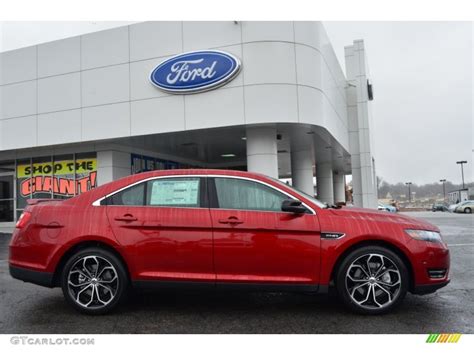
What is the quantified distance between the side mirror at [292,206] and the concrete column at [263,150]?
8395mm

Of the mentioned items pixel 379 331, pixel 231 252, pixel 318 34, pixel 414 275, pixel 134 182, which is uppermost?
pixel 318 34

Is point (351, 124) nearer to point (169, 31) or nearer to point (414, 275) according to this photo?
point (169, 31)

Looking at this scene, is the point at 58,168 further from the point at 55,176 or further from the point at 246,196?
the point at 246,196

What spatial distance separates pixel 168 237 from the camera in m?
4.44

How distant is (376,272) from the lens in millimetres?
4379

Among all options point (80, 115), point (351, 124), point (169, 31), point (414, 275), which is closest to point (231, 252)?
point (414, 275)

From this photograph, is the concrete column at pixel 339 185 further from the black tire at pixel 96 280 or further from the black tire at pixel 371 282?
the black tire at pixel 96 280

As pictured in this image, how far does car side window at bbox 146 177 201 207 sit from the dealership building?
760 centimetres

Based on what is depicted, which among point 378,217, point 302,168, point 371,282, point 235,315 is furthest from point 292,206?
point 302,168

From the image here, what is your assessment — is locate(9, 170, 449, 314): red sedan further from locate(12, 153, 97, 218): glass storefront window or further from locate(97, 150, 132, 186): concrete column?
locate(12, 153, 97, 218): glass storefront window

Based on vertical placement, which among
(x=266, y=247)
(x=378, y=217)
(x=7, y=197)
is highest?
(x=7, y=197)

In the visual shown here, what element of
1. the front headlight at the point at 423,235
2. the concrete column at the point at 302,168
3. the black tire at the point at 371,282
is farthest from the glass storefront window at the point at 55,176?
the front headlight at the point at 423,235

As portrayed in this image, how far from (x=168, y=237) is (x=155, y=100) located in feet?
30.2

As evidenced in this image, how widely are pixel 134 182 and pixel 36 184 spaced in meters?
14.0
